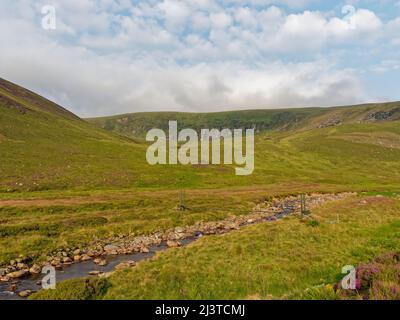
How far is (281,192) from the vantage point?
7900cm

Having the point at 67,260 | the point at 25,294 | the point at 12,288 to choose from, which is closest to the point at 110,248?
the point at 67,260

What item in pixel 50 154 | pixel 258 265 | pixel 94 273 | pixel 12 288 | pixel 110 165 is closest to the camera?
pixel 12 288

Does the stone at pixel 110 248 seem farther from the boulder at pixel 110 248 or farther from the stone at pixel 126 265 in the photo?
the stone at pixel 126 265

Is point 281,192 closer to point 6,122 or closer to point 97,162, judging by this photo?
point 97,162

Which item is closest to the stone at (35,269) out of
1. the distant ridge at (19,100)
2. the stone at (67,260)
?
the stone at (67,260)

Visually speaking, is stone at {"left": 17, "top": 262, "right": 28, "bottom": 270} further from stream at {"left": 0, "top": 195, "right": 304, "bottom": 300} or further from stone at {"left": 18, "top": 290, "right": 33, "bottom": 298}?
stone at {"left": 18, "top": 290, "right": 33, "bottom": 298}

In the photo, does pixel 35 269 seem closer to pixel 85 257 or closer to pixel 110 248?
pixel 85 257

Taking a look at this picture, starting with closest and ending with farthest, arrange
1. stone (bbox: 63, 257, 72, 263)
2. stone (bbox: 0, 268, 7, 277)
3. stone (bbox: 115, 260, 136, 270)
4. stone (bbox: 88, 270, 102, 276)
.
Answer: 1. stone (bbox: 88, 270, 102, 276)
2. stone (bbox: 0, 268, 7, 277)
3. stone (bbox: 115, 260, 136, 270)
4. stone (bbox: 63, 257, 72, 263)

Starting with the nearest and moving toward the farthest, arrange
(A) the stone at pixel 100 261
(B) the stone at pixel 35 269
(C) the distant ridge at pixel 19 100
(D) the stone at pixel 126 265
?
1. (D) the stone at pixel 126 265
2. (B) the stone at pixel 35 269
3. (A) the stone at pixel 100 261
4. (C) the distant ridge at pixel 19 100

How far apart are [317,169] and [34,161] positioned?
109 meters

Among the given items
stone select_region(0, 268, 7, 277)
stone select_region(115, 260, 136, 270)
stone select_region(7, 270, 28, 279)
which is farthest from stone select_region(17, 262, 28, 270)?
stone select_region(115, 260, 136, 270)

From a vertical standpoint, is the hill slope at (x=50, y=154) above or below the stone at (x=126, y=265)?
above
